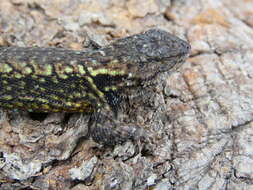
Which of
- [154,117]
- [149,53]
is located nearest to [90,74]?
[149,53]

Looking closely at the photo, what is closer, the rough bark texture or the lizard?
the rough bark texture

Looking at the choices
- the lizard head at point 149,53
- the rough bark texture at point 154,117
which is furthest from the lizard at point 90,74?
the rough bark texture at point 154,117

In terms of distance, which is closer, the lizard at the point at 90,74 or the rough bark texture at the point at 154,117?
the rough bark texture at the point at 154,117

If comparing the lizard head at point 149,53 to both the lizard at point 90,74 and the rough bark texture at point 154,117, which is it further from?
the rough bark texture at point 154,117

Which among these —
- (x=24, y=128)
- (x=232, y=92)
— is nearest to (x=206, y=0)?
(x=232, y=92)

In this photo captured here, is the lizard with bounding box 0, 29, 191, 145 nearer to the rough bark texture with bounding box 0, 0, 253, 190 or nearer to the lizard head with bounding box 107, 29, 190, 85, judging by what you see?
the lizard head with bounding box 107, 29, 190, 85

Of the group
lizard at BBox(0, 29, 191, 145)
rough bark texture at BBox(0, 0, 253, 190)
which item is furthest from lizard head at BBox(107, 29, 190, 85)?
rough bark texture at BBox(0, 0, 253, 190)

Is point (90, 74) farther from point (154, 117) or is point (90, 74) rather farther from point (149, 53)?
point (154, 117)
